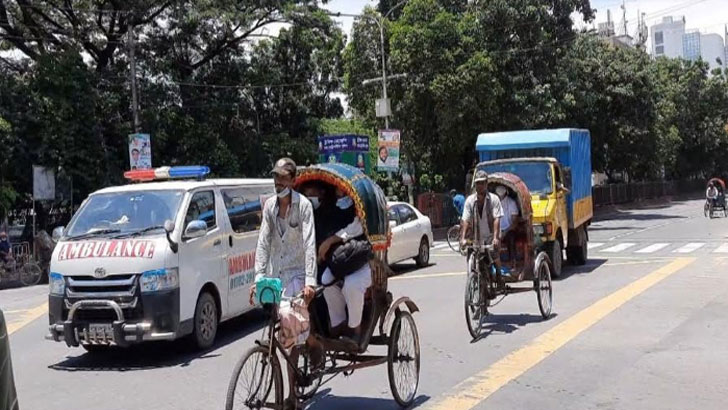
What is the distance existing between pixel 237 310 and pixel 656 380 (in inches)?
215

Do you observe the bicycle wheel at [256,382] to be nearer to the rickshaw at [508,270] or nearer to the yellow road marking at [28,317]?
the rickshaw at [508,270]

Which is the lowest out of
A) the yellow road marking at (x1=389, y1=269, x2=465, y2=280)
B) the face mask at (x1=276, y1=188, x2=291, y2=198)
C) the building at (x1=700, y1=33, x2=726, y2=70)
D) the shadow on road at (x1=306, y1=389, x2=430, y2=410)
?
the yellow road marking at (x1=389, y1=269, x2=465, y2=280)

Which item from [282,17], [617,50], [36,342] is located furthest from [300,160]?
[36,342]

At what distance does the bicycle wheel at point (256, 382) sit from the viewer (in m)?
5.32

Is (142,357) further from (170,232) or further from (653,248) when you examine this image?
(653,248)

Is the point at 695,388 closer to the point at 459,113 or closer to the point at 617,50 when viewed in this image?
the point at 459,113

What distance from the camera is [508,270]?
11.8m

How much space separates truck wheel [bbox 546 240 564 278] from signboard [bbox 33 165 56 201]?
15166mm

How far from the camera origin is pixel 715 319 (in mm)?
10477

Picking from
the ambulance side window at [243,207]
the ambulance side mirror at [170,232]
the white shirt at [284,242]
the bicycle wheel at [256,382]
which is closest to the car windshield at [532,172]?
the ambulance side window at [243,207]

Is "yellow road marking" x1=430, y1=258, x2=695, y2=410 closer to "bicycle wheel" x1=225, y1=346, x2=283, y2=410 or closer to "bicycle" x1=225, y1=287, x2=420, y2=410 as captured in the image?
"bicycle" x1=225, y1=287, x2=420, y2=410

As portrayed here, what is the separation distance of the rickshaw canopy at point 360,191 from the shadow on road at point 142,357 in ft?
11.0

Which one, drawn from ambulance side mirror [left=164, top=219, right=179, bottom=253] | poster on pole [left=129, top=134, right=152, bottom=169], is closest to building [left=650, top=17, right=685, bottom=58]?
poster on pole [left=129, top=134, right=152, bottom=169]

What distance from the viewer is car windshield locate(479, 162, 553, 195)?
1540cm
